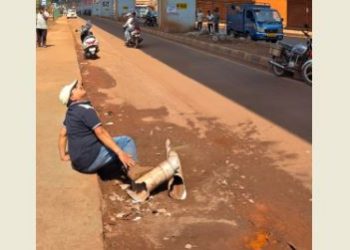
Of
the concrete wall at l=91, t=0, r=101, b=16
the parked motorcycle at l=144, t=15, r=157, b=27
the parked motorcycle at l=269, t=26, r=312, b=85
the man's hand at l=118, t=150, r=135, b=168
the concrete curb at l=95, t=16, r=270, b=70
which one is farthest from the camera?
the concrete wall at l=91, t=0, r=101, b=16

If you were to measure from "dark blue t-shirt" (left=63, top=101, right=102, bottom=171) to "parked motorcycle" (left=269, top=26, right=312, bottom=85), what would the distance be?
8452mm

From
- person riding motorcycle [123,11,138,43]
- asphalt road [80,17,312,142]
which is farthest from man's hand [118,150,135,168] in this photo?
person riding motorcycle [123,11,138,43]

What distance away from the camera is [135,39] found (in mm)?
24312

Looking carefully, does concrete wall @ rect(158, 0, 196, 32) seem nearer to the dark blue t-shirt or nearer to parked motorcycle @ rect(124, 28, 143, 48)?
parked motorcycle @ rect(124, 28, 143, 48)

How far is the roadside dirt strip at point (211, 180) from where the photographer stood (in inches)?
196

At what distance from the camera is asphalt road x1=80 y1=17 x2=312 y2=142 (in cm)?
950

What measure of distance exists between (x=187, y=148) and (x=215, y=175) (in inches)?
50.2

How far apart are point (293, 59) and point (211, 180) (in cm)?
837

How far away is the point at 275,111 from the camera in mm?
10094

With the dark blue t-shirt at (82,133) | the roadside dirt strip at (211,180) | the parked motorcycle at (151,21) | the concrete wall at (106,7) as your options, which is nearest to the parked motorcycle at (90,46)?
the roadside dirt strip at (211,180)

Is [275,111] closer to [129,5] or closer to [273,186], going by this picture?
[273,186]

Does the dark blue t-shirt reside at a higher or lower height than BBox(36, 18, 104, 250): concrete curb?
higher

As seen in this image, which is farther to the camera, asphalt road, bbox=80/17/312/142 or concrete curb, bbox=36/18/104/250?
asphalt road, bbox=80/17/312/142

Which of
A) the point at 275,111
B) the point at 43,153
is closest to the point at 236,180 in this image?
the point at 43,153
